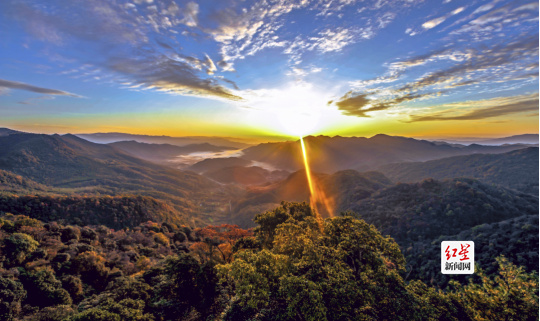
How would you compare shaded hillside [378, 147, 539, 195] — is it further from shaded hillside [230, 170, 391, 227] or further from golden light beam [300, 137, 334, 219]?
golden light beam [300, 137, 334, 219]

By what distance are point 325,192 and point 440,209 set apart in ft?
217

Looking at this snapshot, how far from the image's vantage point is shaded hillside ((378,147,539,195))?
Result: 129800 mm

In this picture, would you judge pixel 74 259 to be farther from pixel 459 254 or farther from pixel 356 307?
pixel 459 254

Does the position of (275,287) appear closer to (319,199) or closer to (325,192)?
(319,199)

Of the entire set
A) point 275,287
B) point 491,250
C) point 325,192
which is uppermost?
point 275,287

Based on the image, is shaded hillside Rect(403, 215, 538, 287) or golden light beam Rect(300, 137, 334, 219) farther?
golden light beam Rect(300, 137, 334, 219)

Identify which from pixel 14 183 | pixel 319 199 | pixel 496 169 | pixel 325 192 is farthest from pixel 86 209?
pixel 496 169

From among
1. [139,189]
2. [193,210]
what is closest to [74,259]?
[193,210]

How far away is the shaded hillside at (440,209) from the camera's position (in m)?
64.8

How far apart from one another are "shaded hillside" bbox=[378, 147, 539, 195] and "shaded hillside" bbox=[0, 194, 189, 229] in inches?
7588

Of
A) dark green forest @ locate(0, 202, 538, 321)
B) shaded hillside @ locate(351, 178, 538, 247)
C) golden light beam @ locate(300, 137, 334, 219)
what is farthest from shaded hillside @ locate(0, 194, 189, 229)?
shaded hillside @ locate(351, 178, 538, 247)

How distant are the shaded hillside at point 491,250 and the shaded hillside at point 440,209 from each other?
9.28 meters

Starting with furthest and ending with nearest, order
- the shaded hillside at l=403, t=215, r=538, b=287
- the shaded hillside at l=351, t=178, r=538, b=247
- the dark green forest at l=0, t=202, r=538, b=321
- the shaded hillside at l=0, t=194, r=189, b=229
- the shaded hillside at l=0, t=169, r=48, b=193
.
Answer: the shaded hillside at l=0, t=169, r=48, b=193 → the shaded hillside at l=0, t=194, r=189, b=229 → the shaded hillside at l=351, t=178, r=538, b=247 → the shaded hillside at l=403, t=215, r=538, b=287 → the dark green forest at l=0, t=202, r=538, b=321

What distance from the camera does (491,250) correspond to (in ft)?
142
